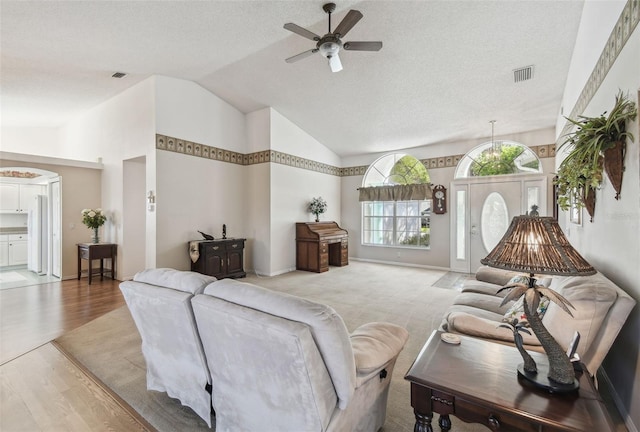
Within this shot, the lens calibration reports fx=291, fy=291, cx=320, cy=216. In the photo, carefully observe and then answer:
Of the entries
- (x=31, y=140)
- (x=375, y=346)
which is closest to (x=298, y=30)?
(x=375, y=346)

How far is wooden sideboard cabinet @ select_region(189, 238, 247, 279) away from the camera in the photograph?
5312 mm

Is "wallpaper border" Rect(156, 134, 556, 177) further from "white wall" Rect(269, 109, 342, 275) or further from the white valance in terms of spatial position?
the white valance

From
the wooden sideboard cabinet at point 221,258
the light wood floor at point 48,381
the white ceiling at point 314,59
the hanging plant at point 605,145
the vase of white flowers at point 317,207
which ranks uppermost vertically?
the white ceiling at point 314,59

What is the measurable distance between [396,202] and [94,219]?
668 cm

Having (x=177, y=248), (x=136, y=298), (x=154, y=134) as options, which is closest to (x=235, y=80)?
(x=154, y=134)

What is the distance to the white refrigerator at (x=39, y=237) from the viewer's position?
245 inches

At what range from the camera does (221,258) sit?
5582mm

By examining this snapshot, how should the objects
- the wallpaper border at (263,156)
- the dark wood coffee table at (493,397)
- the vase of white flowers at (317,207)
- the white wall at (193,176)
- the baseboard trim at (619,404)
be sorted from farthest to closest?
the vase of white flowers at (317,207)
the wallpaper border at (263,156)
the white wall at (193,176)
the baseboard trim at (619,404)
the dark wood coffee table at (493,397)

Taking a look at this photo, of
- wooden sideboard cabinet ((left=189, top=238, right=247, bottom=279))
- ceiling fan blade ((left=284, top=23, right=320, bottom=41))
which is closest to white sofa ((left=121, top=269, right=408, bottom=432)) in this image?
ceiling fan blade ((left=284, top=23, right=320, bottom=41))

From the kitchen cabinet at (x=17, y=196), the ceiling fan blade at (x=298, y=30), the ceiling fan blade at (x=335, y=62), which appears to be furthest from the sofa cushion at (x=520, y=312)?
the kitchen cabinet at (x=17, y=196)

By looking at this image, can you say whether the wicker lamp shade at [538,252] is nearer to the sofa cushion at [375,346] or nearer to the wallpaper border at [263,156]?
the sofa cushion at [375,346]

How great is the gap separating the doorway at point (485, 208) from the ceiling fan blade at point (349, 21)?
472 centimetres

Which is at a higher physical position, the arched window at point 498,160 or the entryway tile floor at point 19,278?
the arched window at point 498,160

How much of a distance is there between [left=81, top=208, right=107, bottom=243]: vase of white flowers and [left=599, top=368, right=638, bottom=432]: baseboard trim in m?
7.33
